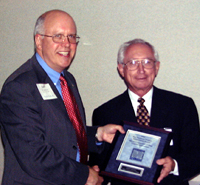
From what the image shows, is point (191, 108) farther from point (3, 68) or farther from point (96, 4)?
point (3, 68)

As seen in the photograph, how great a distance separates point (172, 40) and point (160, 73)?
14.4 inches

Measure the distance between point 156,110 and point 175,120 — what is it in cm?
19

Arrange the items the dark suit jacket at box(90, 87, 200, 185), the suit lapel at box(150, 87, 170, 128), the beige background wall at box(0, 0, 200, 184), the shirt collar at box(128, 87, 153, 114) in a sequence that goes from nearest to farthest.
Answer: the dark suit jacket at box(90, 87, 200, 185), the suit lapel at box(150, 87, 170, 128), the shirt collar at box(128, 87, 153, 114), the beige background wall at box(0, 0, 200, 184)

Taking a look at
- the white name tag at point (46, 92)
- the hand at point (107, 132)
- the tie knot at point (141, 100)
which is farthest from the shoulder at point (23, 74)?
the tie knot at point (141, 100)

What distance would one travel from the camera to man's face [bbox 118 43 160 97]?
9.25ft

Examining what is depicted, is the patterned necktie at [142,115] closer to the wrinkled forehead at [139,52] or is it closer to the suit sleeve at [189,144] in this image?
the suit sleeve at [189,144]

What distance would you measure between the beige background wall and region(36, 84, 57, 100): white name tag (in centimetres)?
112

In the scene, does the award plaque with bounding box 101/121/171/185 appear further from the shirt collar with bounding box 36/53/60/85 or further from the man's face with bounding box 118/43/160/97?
the shirt collar with bounding box 36/53/60/85

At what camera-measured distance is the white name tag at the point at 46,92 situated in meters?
2.40

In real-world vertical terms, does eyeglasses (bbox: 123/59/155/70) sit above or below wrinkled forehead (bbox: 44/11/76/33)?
below

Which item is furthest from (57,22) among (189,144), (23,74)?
(189,144)

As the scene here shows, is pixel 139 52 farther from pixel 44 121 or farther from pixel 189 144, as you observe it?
pixel 44 121

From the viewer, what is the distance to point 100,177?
2584mm

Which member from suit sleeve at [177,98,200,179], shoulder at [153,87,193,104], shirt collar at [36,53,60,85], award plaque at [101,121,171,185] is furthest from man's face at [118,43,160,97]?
shirt collar at [36,53,60,85]
